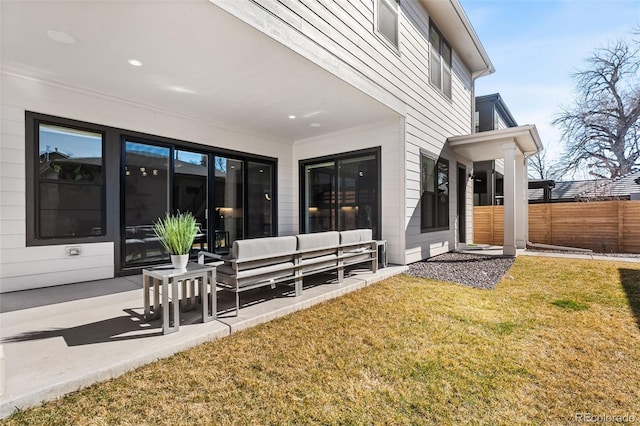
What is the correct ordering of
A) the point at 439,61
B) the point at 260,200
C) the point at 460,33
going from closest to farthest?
the point at 260,200 → the point at 439,61 → the point at 460,33

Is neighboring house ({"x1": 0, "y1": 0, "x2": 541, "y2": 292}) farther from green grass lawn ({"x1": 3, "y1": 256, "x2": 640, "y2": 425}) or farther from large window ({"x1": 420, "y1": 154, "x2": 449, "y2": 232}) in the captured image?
green grass lawn ({"x1": 3, "y1": 256, "x2": 640, "y2": 425})

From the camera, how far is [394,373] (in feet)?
6.91

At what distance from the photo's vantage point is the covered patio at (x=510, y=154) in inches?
261

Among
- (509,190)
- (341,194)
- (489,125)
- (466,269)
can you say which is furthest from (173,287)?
(489,125)

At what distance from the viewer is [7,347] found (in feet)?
7.37

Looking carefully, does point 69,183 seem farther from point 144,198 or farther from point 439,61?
point 439,61

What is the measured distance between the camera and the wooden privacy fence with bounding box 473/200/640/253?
26.9ft

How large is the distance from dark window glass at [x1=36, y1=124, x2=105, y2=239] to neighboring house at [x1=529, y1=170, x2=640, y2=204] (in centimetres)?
1638

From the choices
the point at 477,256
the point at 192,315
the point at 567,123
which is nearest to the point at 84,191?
the point at 192,315

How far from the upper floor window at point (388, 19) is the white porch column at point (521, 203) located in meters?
5.12

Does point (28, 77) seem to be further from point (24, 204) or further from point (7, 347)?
point (7, 347)

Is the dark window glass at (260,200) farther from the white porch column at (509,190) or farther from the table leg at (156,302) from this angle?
the white porch column at (509,190)

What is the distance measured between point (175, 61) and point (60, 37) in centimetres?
107

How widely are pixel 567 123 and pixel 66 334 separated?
22179mm
